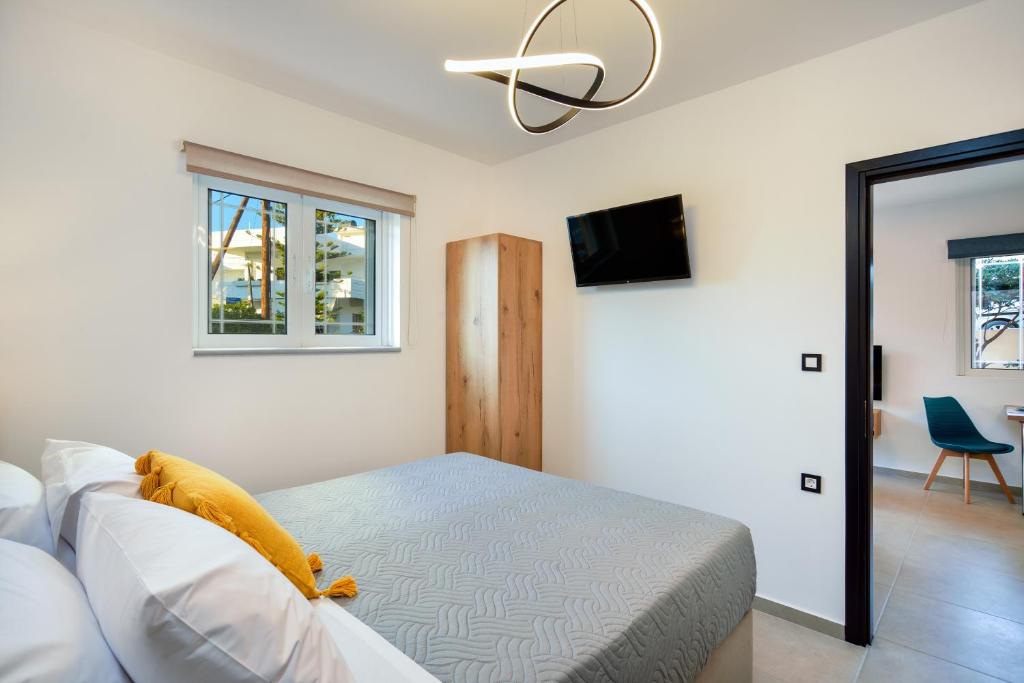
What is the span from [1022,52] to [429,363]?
3178 mm

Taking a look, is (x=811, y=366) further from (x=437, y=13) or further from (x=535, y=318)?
(x=437, y=13)

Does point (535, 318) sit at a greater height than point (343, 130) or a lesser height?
lesser

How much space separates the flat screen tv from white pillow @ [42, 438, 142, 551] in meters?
2.42

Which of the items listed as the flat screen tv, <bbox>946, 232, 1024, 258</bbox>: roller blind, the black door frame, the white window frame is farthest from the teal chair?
the flat screen tv

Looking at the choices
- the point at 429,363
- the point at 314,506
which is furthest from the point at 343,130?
the point at 314,506

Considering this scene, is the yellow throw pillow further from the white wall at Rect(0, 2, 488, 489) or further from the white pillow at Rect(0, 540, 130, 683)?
the white wall at Rect(0, 2, 488, 489)

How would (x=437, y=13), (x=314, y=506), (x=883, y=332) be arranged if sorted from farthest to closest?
(x=883, y=332), (x=437, y=13), (x=314, y=506)

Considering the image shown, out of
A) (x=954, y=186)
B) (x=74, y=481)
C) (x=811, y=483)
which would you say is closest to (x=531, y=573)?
(x=74, y=481)

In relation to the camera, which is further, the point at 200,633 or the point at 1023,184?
the point at 1023,184

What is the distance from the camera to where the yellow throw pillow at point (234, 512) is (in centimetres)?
112

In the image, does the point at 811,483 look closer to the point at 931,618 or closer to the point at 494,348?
the point at 931,618

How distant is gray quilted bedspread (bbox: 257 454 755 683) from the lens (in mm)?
1043

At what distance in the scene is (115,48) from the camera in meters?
2.10

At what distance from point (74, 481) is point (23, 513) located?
12 centimetres
